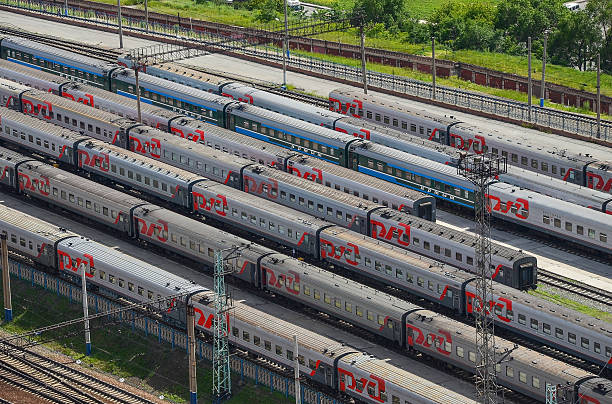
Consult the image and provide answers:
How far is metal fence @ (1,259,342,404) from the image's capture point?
77.9 m

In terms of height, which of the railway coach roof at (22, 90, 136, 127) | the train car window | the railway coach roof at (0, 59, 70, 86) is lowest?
the train car window

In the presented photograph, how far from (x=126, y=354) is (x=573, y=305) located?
1184 inches

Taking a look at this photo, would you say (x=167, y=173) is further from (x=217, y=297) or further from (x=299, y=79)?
(x=299, y=79)

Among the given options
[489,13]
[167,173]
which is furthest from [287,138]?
[489,13]

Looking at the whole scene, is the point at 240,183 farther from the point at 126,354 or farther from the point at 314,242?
the point at 126,354

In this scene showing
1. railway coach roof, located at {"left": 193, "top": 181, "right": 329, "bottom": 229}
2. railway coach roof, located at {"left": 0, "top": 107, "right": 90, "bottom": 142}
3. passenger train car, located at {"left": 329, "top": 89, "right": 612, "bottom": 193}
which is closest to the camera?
railway coach roof, located at {"left": 193, "top": 181, "right": 329, "bottom": 229}

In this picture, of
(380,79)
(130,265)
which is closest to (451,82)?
(380,79)

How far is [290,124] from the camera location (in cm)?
11881

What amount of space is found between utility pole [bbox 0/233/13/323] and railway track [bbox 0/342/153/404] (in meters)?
4.95

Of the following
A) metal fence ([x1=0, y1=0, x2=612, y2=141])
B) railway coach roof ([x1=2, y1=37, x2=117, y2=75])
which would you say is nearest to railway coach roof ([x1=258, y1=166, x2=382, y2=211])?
metal fence ([x1=0, y1=0, x2=612, y2=141])

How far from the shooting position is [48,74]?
13462 centimetres

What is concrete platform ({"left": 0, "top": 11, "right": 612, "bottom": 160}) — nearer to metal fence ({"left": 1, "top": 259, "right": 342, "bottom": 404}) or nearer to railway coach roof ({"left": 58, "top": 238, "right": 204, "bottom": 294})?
railway coach roof ({"left": 58, "top": 238, "right": 204, "bottom": 294})

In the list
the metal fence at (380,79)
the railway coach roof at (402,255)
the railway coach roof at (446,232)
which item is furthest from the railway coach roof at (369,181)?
the metal fence at (380,79)

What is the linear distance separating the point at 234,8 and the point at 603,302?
11069 cm
